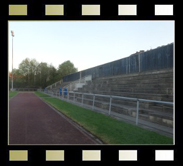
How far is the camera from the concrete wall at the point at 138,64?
29.6 ft

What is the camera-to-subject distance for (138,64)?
37.4ft

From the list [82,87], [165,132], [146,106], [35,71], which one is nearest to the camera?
[165,132]

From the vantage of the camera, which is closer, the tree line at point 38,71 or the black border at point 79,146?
the black border at point 79,146

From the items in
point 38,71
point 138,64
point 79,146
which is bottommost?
point 79,146

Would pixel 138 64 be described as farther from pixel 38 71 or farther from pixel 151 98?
pixel 38 71

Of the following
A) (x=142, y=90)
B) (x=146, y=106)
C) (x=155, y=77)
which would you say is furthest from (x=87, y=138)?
(x=155, y=77)

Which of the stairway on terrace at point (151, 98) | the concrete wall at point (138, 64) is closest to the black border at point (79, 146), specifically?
the stairway on terrace at point (151, 98)

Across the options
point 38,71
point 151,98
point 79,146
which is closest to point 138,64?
point 151,98

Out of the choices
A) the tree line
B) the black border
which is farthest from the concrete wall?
the black border

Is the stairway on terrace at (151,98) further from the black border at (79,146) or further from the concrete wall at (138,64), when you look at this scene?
the black border at (79,146)

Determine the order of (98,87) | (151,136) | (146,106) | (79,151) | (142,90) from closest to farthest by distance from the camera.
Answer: (79,151)
(151,136)
(146,106)
(142,90)
(98,87)
